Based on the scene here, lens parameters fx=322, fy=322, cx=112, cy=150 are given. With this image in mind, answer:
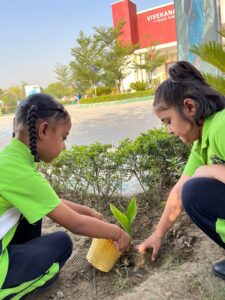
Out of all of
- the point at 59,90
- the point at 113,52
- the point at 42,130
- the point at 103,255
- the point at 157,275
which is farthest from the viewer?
the point at 59,90

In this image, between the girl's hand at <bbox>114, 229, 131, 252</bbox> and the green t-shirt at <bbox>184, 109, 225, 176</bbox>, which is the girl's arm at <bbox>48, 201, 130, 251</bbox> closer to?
the girl's hand at <bbox>114, 229, 131, 252</bbox>

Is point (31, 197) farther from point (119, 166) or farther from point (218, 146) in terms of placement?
point (119, 166)

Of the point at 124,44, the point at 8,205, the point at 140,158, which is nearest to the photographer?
the point at 8,205

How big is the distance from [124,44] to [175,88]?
22911 millimetres

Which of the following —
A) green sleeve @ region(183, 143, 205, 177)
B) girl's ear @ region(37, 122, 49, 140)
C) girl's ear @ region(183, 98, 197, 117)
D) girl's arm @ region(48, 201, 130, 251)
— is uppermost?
girl's ear @ region(183, 98, 197, 117)

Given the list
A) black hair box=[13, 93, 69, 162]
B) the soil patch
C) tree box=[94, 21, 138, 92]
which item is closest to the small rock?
the soil patch

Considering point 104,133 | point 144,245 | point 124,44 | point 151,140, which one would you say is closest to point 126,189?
point 151,140

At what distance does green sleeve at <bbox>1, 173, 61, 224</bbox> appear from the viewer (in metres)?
1.20

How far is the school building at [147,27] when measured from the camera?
23297 mm

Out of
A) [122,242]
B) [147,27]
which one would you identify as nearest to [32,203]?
[122,242]

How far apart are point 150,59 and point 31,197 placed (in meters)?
22.8

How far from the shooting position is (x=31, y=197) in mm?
1217

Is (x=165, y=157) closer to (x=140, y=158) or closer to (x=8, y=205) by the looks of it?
(x=140, y=158)

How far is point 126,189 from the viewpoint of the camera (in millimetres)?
2689
